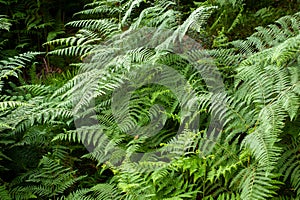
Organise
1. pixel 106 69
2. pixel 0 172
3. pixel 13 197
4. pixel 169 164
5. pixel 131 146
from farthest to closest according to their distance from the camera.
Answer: pixel 0 172
pixel 106 69
pixel 13 197
pixel 131 146
pixel 169 164

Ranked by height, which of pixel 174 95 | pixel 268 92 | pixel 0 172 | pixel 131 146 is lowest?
pixel 0 172

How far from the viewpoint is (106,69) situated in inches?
113

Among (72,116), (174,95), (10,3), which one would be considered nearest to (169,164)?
(174,95)

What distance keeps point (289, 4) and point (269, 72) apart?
1671 millimetres

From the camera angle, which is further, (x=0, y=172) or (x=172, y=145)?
(x=0, y=172)

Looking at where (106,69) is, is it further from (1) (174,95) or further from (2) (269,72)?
(2) (269,72)

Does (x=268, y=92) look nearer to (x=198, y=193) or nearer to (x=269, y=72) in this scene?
(x=269, y=72)

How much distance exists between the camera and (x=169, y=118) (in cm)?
276

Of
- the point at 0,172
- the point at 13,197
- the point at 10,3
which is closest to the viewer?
the point at 13,197

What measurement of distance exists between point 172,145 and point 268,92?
719mm

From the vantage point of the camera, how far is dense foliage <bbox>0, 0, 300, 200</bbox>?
2180mm

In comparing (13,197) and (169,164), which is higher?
(169,164)

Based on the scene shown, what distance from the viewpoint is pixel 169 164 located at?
7.52 ft

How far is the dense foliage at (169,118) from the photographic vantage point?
Result: 7.15 ft
